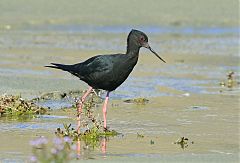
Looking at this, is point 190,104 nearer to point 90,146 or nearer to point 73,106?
point 73,106

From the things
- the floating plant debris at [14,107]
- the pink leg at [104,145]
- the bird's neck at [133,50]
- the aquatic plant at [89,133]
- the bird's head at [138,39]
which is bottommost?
the pink leg at [104,145]

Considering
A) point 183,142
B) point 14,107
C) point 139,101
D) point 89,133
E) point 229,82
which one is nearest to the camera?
point 183,142

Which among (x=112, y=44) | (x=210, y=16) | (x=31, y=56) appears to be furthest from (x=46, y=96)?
(x=210, y=16)

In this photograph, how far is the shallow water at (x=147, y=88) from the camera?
25.8 ft

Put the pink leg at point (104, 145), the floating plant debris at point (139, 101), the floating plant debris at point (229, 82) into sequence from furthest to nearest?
the floating plant debris at point (229, 82) → the floating plant debris at point (139, 101) → the pink leg at point (104, 145)

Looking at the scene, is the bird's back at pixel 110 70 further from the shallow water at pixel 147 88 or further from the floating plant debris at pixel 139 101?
the floating plant debris at pixel 139 101

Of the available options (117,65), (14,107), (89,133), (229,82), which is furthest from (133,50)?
(229,82)

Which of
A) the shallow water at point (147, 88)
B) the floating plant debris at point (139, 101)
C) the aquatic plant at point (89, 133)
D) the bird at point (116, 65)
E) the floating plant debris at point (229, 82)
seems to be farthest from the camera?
the floating plant debris at point (229, 82)

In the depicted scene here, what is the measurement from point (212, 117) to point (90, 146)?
8.23ft

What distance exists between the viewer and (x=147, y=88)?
1236 cm

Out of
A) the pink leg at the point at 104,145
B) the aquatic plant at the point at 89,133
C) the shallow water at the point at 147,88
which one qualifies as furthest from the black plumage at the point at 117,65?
the pink leg at the point at 104,145

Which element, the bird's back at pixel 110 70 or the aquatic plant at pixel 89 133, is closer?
the aquatic plant at pixel 89 133

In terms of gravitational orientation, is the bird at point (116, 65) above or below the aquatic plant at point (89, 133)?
above

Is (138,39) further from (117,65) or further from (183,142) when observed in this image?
(183,142)
